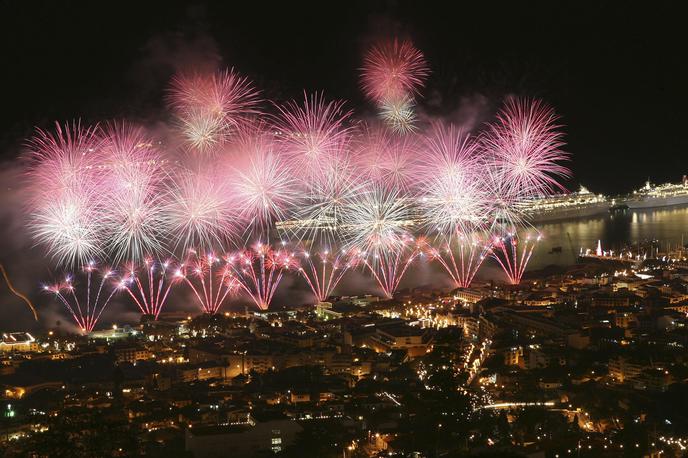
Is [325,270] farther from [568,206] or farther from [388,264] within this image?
[568,206]

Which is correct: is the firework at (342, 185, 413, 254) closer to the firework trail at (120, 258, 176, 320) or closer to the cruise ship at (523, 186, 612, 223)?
the firework trail at (120, 258, 176, 320)

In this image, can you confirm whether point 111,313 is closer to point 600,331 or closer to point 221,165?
point 221,165

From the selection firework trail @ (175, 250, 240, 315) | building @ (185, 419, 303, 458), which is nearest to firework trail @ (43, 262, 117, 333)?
firework trail @ (175, 250, 240, 315)

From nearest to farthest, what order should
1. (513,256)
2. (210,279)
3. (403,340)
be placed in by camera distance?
1. (403,340)
2. (210,279)
3. (513,256)

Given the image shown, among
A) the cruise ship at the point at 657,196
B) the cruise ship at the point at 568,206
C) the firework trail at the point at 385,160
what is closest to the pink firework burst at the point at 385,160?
the firework trail at the point at 385,160

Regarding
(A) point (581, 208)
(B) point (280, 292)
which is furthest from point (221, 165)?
(A) point (581, 208)

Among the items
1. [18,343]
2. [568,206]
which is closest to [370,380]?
[18,343]
